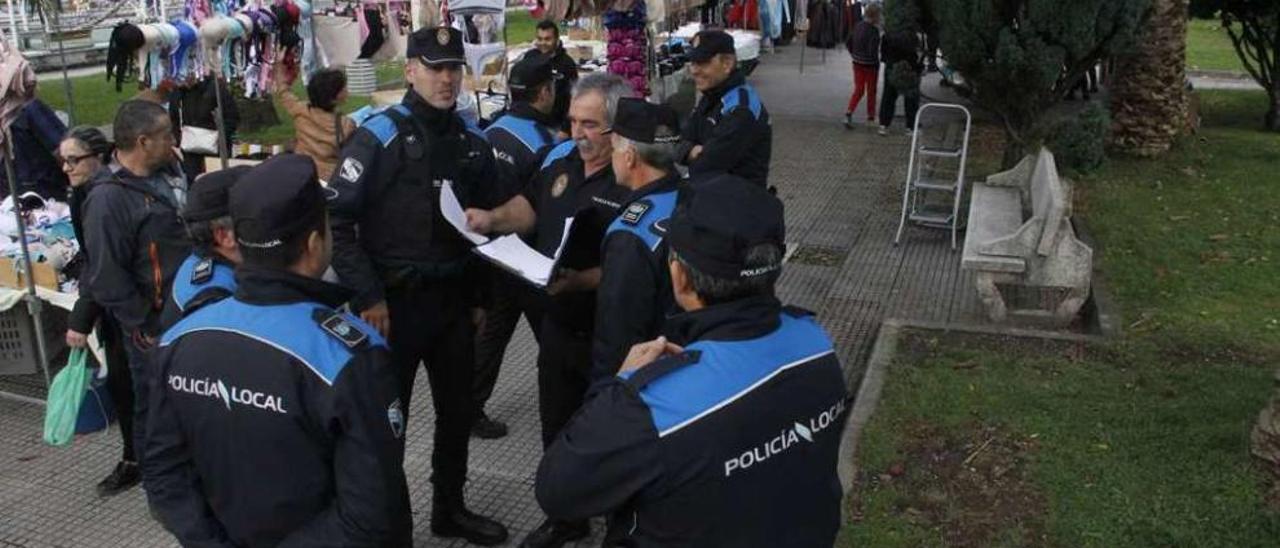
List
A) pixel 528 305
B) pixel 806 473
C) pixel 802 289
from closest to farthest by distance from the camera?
1. pixel 806 473
2. pixel 528 305
3. pixel 802 289

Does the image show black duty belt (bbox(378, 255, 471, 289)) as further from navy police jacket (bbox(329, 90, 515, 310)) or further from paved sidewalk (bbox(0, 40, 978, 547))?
paved sidewalk (bbox(0, 40, 978, 547))

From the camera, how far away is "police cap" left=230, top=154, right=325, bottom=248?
2270 millimetres

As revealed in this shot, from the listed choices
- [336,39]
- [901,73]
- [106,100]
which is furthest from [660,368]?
[106,100]

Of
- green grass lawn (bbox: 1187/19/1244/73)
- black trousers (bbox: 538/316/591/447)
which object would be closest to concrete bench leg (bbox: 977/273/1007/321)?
black trousers (bbox: 538/316/591/447)

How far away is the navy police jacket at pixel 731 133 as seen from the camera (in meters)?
6.04

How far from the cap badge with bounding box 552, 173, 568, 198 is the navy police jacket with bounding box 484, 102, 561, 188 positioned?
505mm

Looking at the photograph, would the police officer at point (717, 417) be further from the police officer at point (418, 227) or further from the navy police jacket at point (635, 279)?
the police officer at point (418, 227)

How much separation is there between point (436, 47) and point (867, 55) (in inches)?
419

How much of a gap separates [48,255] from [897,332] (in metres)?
4.88

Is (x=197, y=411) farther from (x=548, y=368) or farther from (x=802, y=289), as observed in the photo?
(x=802, y=289)

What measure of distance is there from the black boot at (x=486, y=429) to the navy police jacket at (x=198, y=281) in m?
1.96

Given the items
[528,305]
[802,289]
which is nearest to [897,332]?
[802,289]

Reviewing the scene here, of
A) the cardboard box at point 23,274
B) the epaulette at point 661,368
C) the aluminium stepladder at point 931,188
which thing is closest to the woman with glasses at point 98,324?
the cardboard box at point 23,274

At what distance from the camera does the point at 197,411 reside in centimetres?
227
